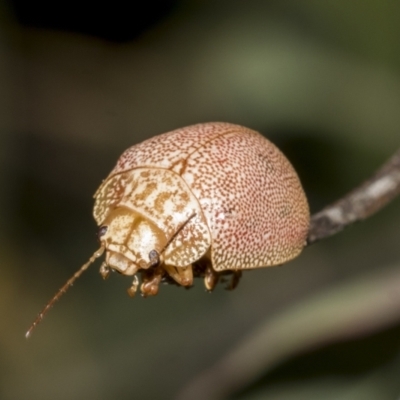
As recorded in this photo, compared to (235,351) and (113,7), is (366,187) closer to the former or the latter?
(235,351)

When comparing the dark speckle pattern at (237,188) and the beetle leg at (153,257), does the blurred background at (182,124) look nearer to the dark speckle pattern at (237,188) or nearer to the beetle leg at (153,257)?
the dark speckle pattern at (237,188)

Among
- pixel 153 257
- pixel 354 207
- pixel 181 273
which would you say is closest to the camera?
pixel 153 257

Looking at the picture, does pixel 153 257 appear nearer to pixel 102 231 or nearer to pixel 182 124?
pixel 102 231

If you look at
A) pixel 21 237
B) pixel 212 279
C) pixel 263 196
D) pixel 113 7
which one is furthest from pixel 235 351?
pixel 113 7

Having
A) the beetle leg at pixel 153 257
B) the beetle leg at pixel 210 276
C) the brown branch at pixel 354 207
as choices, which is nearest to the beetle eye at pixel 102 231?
the beetle leg at pixel 153 257

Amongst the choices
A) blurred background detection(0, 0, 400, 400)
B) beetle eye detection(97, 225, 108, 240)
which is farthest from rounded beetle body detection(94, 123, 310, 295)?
blurred background detection(0, 0, 400, 400)

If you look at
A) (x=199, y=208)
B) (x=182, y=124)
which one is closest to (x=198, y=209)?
(x=199, y=208)

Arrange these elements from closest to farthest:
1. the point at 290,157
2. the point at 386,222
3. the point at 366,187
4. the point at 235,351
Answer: the point at 366,187 → the point at 235,351 → the point at 386,222 → the point at 290,157
